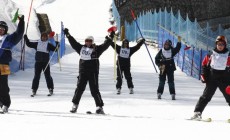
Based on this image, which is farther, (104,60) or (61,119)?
(104,60)

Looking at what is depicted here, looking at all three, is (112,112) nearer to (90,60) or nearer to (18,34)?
(90,60)

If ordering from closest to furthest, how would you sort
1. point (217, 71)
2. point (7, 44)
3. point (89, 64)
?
point (217, 71) < point (7, 44) < point (89, 64)

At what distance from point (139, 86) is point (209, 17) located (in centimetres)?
2442

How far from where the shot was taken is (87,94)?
12.9m

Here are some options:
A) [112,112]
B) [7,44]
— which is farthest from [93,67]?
[7,44]

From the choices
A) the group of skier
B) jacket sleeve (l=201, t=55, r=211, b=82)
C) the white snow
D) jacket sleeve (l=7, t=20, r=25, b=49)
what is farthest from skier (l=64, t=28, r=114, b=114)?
jacket sleeve (l=201, t=55, r=211, b=82)

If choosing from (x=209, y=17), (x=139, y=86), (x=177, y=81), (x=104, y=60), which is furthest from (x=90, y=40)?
(x=209, y=17)

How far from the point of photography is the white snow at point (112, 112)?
646cm

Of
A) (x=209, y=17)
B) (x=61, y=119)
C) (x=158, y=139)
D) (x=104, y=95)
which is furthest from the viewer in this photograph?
(x=209, y=17)

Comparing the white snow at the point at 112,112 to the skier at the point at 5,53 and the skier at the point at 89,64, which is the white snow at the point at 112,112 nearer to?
the skier at the point at 5,53

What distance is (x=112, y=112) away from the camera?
9414 mm

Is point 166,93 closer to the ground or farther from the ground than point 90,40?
closer to the ground

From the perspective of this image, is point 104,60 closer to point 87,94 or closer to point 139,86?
point 139,86

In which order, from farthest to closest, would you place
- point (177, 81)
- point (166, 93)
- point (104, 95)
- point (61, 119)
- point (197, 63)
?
A: point (197, 63) → point (177, 81) → point (166, 93) → point (104, 95) → point (61, 119)
